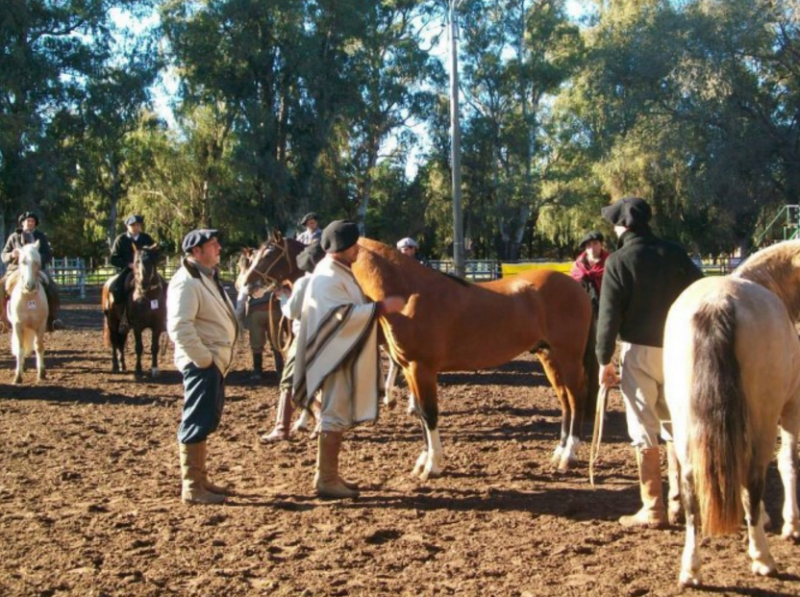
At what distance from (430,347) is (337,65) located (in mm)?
32242

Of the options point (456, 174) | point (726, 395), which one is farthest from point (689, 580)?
point (456, 174)

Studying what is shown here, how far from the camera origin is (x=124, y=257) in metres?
12.6

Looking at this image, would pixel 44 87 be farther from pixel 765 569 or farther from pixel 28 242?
pixel 765 569

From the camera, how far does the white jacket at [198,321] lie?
227 inches

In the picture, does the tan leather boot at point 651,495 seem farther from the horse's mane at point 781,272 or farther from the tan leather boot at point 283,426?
the tan leather boot at point 283,426

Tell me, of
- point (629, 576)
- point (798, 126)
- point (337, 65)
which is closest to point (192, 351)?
point (629, 576)

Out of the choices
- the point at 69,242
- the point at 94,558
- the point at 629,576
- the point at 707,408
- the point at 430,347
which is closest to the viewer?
the point at 707,408

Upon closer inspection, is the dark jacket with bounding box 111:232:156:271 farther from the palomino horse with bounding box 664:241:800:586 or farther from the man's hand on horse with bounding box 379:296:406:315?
the palomino horse with bounding box 664:241:800:586

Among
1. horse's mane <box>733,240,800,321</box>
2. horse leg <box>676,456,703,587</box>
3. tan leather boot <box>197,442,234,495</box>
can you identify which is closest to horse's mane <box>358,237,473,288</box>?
tan leather boot <box>197,442,234,495</box>

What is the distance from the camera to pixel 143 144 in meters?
39.9

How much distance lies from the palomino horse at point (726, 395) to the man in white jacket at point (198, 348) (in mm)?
3116

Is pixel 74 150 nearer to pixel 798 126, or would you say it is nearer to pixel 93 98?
pixel 93 98

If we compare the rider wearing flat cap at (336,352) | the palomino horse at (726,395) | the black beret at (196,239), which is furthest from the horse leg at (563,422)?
the black beret at (196,239)

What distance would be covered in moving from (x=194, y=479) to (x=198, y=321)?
3.67 feet
